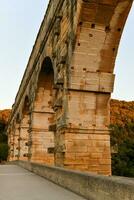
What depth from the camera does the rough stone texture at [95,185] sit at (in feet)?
15.5

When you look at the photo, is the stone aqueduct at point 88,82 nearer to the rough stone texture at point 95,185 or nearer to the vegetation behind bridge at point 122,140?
the vegetation behind bridge at point 122,140

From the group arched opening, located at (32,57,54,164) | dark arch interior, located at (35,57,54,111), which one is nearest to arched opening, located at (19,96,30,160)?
arched opening, located at (32,57,54,164)

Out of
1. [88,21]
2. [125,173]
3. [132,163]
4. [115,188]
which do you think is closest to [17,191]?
[115,188]

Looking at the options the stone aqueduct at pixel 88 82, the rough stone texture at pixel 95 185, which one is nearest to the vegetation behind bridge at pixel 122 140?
the stone aqueduct at pixel 88 82

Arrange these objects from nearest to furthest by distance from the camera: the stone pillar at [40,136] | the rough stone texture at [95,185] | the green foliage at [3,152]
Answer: the rough stone texture at [95,185] → the stone pillar at [40,136] → the green foliage at [3,152]

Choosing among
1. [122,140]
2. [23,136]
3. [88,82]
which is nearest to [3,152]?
[122,140]

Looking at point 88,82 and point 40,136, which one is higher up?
point 88,82

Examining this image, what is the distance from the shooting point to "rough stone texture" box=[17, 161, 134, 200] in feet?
15.5

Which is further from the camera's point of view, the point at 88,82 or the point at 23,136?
the point at 23,136

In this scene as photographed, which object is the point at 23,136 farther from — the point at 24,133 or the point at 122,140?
the point at 122,140

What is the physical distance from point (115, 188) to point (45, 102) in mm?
14334

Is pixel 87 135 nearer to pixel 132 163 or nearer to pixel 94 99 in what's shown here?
pixel 94 99

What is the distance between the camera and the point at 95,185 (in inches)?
227

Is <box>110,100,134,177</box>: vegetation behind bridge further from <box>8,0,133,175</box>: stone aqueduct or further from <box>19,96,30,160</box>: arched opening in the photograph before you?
<box>19,96,30,160</box>: arched opening
